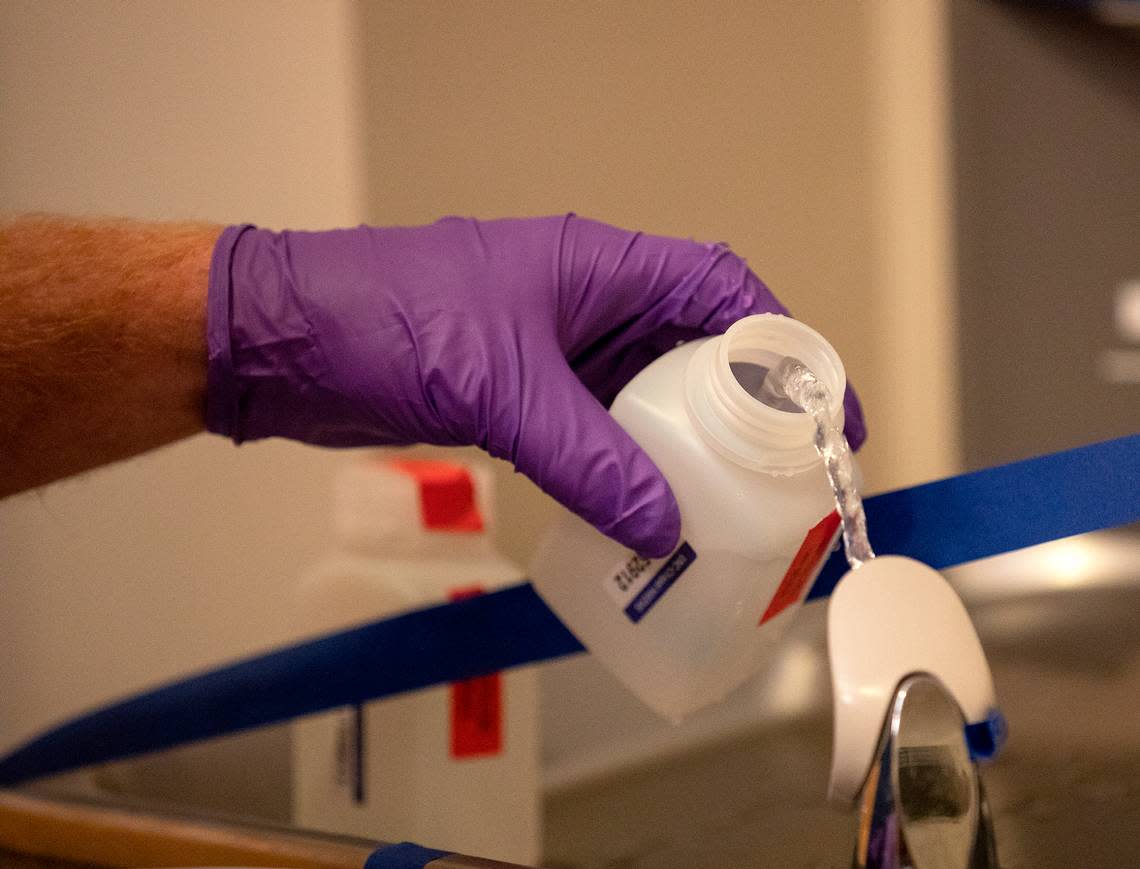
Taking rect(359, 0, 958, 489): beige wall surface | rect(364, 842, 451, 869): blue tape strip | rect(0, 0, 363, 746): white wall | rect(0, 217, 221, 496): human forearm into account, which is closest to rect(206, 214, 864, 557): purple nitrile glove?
rect(0, 217, 221, 496): human forearm

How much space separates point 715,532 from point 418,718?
36 cm

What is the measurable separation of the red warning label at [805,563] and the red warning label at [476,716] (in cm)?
29

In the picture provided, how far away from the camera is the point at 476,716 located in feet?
2.43

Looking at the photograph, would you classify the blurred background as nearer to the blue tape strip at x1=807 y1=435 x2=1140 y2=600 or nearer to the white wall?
the white wall

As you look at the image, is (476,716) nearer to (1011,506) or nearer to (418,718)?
(418,718)

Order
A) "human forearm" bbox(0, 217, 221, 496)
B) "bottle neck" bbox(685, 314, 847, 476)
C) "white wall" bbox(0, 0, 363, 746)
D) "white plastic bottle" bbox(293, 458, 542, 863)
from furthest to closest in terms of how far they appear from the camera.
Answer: "white wall" bbox(0, 0, 363, 746) < "white plastic bottle" bbox(293, 458, 542, 863) < "human forearm" bbox(0, 217, 221, 496) < "bottle neck" bbox(685, 314, 847, 476)

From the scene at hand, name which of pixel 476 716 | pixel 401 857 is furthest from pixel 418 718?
pixel 401 857

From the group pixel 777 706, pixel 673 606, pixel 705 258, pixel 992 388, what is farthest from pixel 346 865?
pixel 992 388

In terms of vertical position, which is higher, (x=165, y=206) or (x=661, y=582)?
(x=165, y=206)

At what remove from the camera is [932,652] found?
0.40 m

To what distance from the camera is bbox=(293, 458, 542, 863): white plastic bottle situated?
73 cm

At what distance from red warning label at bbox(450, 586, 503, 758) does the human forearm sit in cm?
26

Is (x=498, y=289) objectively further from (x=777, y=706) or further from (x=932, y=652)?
(x=777, y=706)

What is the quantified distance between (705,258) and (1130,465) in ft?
0.75
